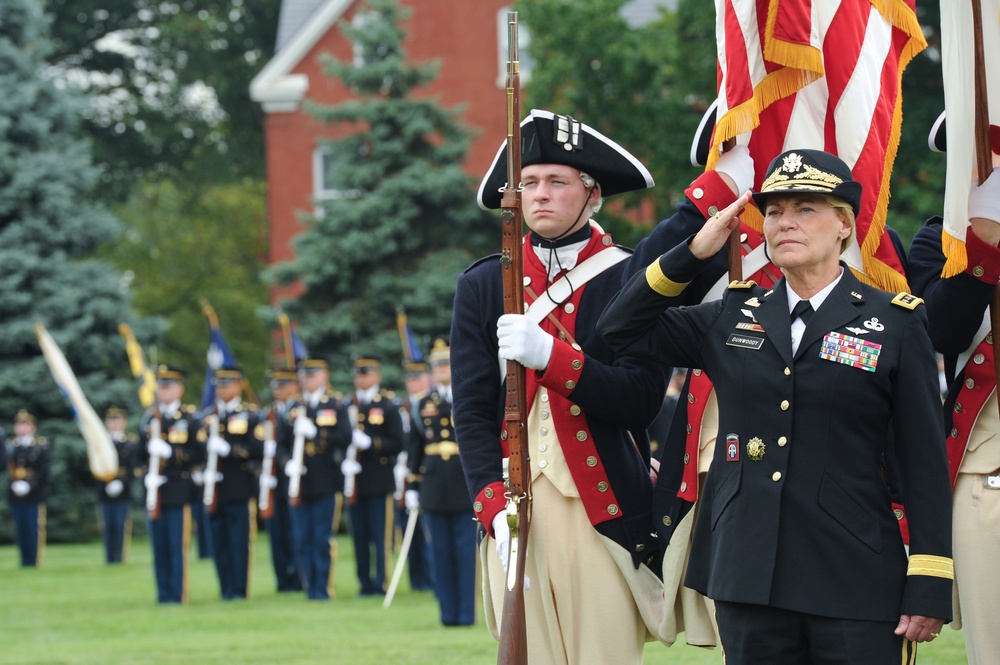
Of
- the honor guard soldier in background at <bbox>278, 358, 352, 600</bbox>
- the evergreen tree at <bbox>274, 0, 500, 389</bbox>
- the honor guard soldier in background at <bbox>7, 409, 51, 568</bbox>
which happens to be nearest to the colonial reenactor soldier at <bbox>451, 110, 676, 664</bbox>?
the honor guard soldier in background at <bbox>278, 358, 352, 600</bbox>

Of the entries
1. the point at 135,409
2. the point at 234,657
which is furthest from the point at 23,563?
the point at 234,657

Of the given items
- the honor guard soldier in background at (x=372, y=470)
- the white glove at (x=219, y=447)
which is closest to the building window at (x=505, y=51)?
the honor guard soldier in background at (x=372, y=470)

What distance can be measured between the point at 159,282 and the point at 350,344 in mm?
15497

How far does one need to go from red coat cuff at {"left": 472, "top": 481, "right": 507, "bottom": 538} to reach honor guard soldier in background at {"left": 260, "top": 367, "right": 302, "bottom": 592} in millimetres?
13098

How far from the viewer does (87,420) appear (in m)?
23.7

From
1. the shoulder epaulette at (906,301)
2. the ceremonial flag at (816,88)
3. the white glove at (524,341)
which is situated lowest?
the white glove at (524,341)

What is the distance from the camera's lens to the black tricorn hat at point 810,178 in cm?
444

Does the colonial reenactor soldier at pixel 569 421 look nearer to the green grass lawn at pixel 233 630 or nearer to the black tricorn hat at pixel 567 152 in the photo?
the black tricorn hat at pixel 567 152

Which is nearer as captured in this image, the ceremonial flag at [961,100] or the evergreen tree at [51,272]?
the ceremonial flag at [961,100]

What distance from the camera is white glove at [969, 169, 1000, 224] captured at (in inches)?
200

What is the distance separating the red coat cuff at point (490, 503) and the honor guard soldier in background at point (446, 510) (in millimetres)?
8142

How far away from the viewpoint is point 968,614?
5.07m

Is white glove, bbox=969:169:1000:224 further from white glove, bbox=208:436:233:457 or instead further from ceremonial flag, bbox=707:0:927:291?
white glove, bbox=208:436:233:457

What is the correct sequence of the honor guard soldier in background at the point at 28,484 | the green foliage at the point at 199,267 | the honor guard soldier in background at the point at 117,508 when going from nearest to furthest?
the honor guard soldier in background at the point at 117,508, the honor guard soldier in background at the point at 28,484, the green foliage at the point at 199,267
